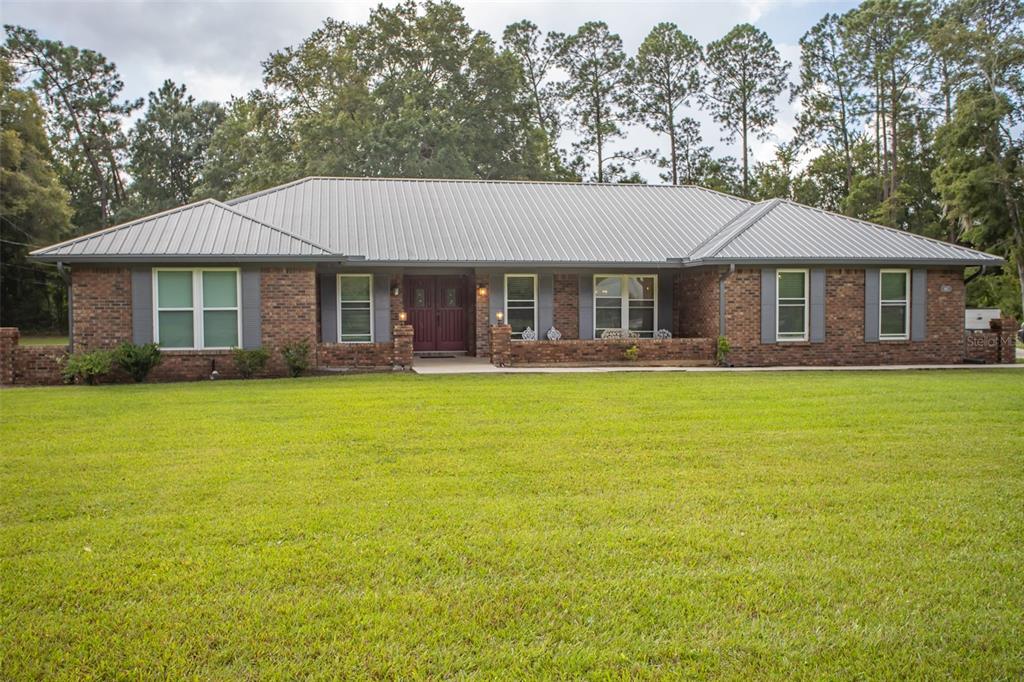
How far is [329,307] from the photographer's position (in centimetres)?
1827

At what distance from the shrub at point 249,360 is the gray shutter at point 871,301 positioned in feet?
42.4

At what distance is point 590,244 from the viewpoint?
19.4 meters

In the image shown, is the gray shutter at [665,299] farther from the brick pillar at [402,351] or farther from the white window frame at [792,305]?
the brick pillar at [402,351]

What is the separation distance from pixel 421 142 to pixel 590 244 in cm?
1557

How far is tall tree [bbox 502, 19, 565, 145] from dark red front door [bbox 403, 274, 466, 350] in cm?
2152

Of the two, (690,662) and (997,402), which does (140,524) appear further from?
(997,402)

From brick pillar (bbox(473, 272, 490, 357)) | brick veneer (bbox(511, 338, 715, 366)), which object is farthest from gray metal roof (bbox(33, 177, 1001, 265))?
brick veneer (bbox(511, 338, 715, 366))

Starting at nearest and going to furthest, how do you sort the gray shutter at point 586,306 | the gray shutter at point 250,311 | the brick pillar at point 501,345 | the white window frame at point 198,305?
the white window frame at point 198,305
the gray shutter at point 250,311
the brick pillar at point 501,345
the gray shutter at point 586,306

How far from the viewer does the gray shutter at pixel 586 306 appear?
63.2ft

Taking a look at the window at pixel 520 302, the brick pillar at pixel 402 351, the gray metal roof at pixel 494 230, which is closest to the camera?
A: the gray metal roof at pixel 494 230

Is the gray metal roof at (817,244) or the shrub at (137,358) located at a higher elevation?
the gray metal roof at (817,244)

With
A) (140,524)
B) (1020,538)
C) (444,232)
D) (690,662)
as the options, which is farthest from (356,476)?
(444,232)

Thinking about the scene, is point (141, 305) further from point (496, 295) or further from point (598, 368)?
point (598, 368)

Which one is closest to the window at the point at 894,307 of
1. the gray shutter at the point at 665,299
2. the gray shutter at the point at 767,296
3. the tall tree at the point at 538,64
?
the gray shutter at the point at 767,296
